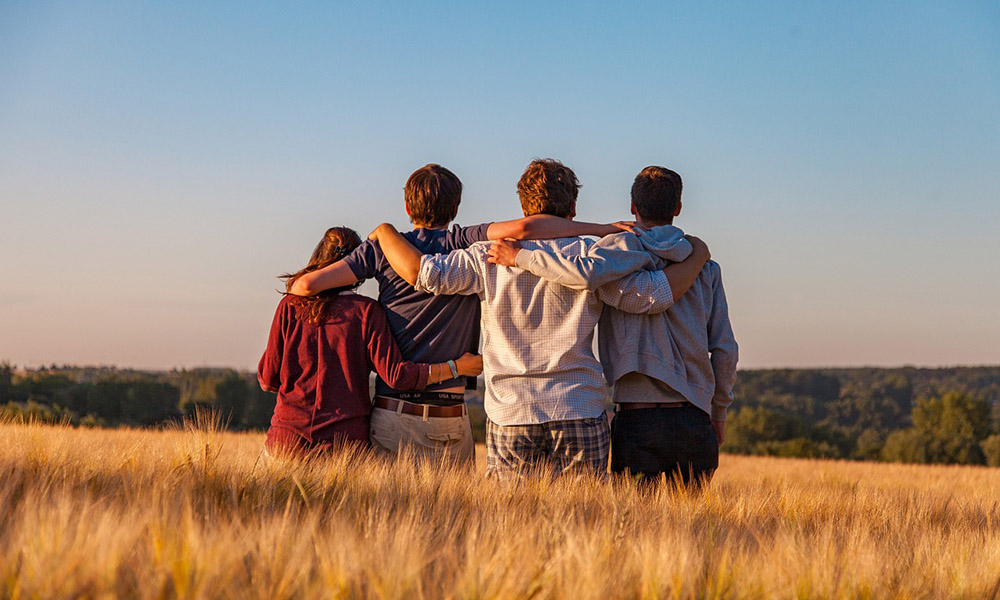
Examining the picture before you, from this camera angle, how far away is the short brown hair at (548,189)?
495 centimetres

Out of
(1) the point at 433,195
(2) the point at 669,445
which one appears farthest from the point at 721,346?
(1) the point at 433,195

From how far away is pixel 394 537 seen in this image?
2.94m

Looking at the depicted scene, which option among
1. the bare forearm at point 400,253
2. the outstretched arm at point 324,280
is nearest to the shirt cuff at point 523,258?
the bare forearm at point 400,253

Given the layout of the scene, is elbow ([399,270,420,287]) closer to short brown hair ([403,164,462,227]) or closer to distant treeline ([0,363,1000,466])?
short brown hair ([403,164,462,227])

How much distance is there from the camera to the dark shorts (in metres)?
5.00

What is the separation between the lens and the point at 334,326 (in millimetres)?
5129

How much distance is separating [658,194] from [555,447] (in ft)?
5.46

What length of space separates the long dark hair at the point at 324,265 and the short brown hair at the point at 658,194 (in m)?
1.83

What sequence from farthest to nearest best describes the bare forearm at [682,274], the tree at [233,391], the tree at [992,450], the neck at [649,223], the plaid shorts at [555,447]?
the tree at [233,391], the tree at [992,450], the neck at [649,223], the bare forearm at [682,274], the plaid shorts at [555,447]

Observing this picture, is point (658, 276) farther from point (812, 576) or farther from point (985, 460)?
point (985, 460)

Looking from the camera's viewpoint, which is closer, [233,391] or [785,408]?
[233,391]

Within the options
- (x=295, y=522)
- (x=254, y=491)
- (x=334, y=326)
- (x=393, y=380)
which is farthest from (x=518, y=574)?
(x=334, y=326)

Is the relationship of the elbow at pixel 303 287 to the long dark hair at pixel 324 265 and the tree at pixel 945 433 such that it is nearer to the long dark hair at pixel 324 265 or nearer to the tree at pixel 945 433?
the long dark hair at pixel 324 265

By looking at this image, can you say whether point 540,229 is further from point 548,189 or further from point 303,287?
point 303,287
